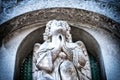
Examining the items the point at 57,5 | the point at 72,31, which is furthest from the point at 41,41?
the point at 57,5

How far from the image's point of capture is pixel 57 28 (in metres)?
6.10

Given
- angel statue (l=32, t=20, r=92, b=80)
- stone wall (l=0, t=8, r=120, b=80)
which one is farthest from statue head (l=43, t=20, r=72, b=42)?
stone wall (l=0, t=8, r=120, b=80)

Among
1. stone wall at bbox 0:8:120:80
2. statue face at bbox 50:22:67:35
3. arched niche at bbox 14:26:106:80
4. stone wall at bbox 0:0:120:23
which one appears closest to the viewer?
statue face at bbox 50:22:67:35

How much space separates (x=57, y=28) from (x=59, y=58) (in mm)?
497

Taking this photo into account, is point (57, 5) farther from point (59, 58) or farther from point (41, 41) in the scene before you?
point (59, 58)

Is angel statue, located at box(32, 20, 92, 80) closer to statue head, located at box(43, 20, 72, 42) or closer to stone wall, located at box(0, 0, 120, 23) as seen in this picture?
statue head, located at box(43, 20, 72, 42)

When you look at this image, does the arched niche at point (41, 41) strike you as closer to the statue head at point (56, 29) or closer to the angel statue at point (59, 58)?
the angel statue at point (59, 58)

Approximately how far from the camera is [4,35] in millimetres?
6484

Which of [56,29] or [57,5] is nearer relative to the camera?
[56,29]

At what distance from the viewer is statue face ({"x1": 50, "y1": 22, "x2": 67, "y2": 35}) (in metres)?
6.07

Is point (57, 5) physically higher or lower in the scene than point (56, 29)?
higher

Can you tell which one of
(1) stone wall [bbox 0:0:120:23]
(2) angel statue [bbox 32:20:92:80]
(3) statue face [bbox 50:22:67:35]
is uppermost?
(1) stone wall [bbox 0:0:120:23]

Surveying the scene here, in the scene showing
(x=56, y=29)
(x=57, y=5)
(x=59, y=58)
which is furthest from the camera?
(x=57, y=5)

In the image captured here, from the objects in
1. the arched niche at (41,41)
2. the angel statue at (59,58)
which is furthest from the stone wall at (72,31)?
the angel statue at (59,58)
